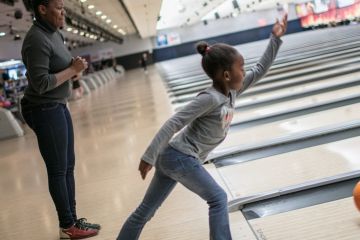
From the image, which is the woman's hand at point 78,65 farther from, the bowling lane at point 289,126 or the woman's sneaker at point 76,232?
the bowling lane at point 289,126

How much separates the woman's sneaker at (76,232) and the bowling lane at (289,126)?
1710 mm

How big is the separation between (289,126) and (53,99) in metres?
2.88

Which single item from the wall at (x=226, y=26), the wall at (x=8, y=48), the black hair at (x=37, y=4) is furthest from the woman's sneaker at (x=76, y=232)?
the wall at (x=226, y=26)

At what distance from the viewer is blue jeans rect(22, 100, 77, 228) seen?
→ 2629mm

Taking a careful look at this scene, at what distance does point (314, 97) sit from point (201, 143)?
451 cm

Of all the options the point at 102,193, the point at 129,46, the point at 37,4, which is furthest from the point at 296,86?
the point at 129,46

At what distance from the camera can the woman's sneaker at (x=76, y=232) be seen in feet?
9.23

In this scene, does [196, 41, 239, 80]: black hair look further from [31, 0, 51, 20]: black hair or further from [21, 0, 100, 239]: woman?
[31, 0, 51, 20]: black hair

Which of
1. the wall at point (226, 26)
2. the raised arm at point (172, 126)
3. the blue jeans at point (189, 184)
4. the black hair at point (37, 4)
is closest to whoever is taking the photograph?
the raised arm at point (172, 126)

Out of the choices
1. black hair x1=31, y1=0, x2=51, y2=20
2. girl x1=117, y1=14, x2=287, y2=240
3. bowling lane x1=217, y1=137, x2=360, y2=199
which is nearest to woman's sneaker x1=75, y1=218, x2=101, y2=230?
girl x1=117, y1=14, x2=287, y2=240

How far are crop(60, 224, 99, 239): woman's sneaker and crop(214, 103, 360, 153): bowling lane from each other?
5.61ft

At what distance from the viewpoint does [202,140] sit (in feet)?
6.95

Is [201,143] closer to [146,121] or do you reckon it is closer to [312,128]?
[312,128]

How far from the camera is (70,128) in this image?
2809mm
